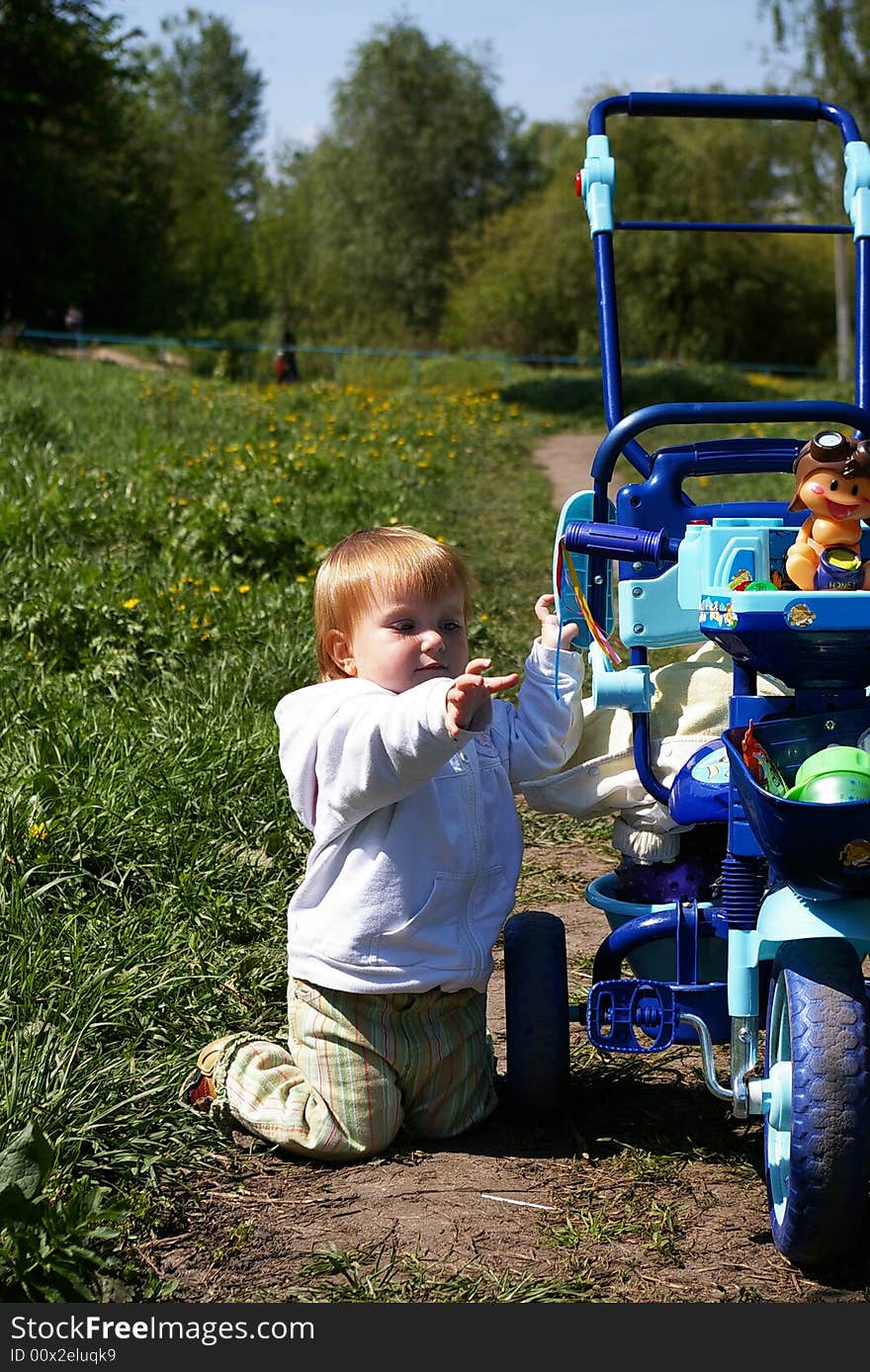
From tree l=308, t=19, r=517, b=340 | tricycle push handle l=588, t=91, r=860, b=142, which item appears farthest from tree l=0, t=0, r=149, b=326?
tricycle push handle l=588, t=91, r=860, b=142

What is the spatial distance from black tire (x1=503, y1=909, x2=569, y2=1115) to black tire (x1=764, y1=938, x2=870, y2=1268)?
54 centimetres

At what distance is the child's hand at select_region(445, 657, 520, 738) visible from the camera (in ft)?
7.43

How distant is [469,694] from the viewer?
7.45 ft

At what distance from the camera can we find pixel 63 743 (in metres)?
4.18

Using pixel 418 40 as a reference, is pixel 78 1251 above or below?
below

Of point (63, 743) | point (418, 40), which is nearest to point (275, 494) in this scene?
point (63, 743)

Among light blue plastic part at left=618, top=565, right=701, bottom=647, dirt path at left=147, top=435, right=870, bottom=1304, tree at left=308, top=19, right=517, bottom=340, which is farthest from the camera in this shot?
tree at left=308, top=19, right=517, bottom=340

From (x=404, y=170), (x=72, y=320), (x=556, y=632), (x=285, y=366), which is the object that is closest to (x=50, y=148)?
(x=72, y=320)

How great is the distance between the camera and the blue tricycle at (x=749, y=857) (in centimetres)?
210

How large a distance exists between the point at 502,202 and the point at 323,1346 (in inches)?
1838

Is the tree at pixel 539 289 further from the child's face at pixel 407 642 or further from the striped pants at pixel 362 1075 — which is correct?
the striped pants at pixel 362 1075

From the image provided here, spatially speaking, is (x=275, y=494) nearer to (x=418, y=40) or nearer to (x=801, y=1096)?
(x=801, y=1096)

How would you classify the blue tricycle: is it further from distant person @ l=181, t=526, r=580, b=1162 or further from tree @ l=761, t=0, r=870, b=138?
tree @ l=761, t=0, r=870, b=138

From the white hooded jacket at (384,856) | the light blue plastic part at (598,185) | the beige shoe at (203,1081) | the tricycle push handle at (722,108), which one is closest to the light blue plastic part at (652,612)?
the white hooded jacket at (384,856)
